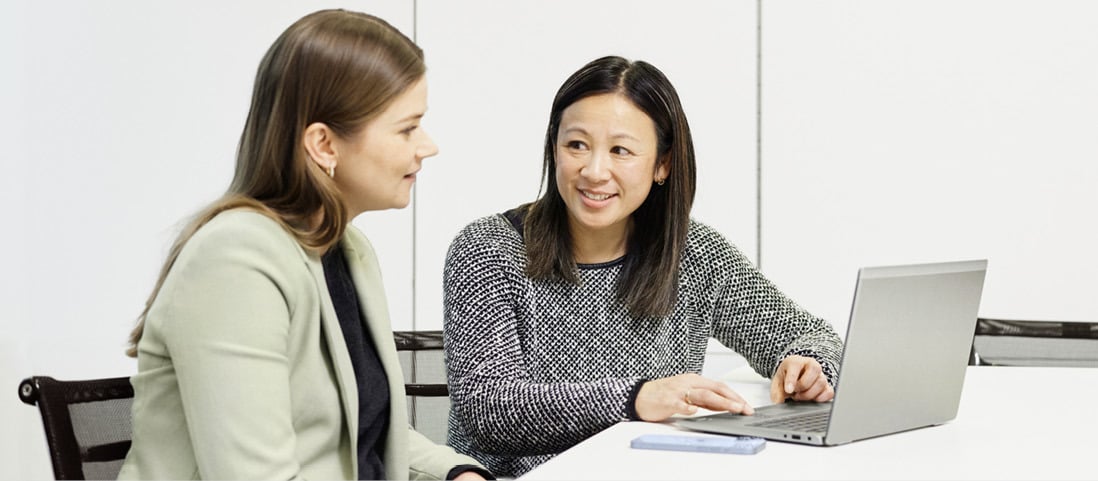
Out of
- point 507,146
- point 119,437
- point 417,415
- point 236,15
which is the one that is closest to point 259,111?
point 119,437

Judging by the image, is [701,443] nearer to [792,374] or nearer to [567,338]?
[792,374]

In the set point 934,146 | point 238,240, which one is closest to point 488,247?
point 238,240

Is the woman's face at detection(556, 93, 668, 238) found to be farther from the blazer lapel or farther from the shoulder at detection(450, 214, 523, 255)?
the blazer lapel

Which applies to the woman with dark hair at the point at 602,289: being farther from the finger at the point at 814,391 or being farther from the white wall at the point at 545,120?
the white wall at the point at 545,120

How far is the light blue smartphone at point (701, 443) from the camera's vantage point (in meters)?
1.58

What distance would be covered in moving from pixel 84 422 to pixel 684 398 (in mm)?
825

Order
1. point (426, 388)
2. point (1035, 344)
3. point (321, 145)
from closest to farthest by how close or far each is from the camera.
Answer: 1. point (321, 145)
2. point (426, 388)
3. point (1035, 344)

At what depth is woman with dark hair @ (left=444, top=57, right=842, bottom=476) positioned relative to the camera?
2.02m

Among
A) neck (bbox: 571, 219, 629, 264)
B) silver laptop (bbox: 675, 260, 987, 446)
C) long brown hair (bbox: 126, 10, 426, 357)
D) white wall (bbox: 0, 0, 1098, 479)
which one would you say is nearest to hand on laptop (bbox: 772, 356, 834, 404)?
silver laptop (bbox: 675, 260, 987, 446)

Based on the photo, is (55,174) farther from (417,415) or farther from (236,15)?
(417,415)

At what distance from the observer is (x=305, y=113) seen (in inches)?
61.2

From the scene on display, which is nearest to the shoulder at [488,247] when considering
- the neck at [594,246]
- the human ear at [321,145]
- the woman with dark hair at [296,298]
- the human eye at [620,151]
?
the neck at [594,246]

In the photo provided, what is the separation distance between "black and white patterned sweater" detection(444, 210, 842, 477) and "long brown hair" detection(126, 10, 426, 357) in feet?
1.59

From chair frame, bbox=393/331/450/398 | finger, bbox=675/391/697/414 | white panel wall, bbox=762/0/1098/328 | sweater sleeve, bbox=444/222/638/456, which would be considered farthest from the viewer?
white panel wall, bbox=762/0/1098/328
